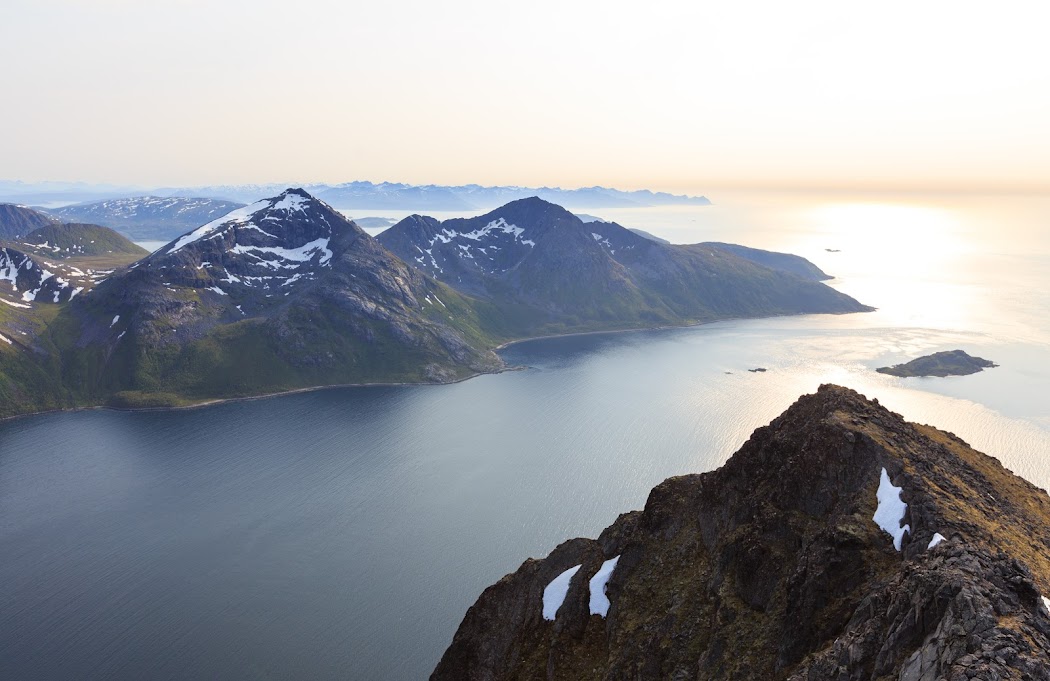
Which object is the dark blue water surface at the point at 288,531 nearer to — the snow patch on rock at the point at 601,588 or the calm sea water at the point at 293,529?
the calm sea water at the point at 293,529

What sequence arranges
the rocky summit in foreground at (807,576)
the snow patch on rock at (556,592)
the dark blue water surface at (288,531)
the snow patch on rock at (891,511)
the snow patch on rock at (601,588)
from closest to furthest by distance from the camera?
the rocky summit in foreground at (807,576), the snow patch on rock at (891,511), the snow patch on rock at (601,588), the snow patch on rock at (556,592), the dark blue water surface at (288,531)

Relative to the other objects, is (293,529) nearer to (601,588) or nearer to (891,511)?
(601,588)

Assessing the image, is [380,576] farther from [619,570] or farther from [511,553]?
[619,570]

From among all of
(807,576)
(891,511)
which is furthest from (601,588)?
(891,511)

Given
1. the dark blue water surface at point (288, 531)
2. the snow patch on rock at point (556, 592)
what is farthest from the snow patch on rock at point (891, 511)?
the dark blue water surface at point (288, 531)

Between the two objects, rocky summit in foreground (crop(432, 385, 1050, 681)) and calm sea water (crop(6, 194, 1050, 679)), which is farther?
calm sea water (crop(6, 194, 1050, 679))

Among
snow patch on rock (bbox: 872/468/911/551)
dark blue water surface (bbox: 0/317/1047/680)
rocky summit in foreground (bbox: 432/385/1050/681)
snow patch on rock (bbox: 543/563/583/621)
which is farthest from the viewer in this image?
dark blue water surface (bbox: 0/317/1047/680)

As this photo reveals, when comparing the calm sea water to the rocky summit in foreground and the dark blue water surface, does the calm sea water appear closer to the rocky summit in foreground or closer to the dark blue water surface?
the dark blue water surface

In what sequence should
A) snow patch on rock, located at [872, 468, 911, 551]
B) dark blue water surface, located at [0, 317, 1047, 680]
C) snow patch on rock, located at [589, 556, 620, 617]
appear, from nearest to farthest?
snow patch on rock, located at [872, 468, 911, 551]
snow patch on rock, located at [589, 556, 620, 617]
dark blue water surface, located at [0, 317, 1047, 680]

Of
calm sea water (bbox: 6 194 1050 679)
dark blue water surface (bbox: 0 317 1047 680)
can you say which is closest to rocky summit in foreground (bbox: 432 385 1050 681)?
dark blue water surface (bbox: 0 317 1047 680)

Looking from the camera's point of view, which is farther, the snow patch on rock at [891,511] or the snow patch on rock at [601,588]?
the snow patch on rock at [601,588]
